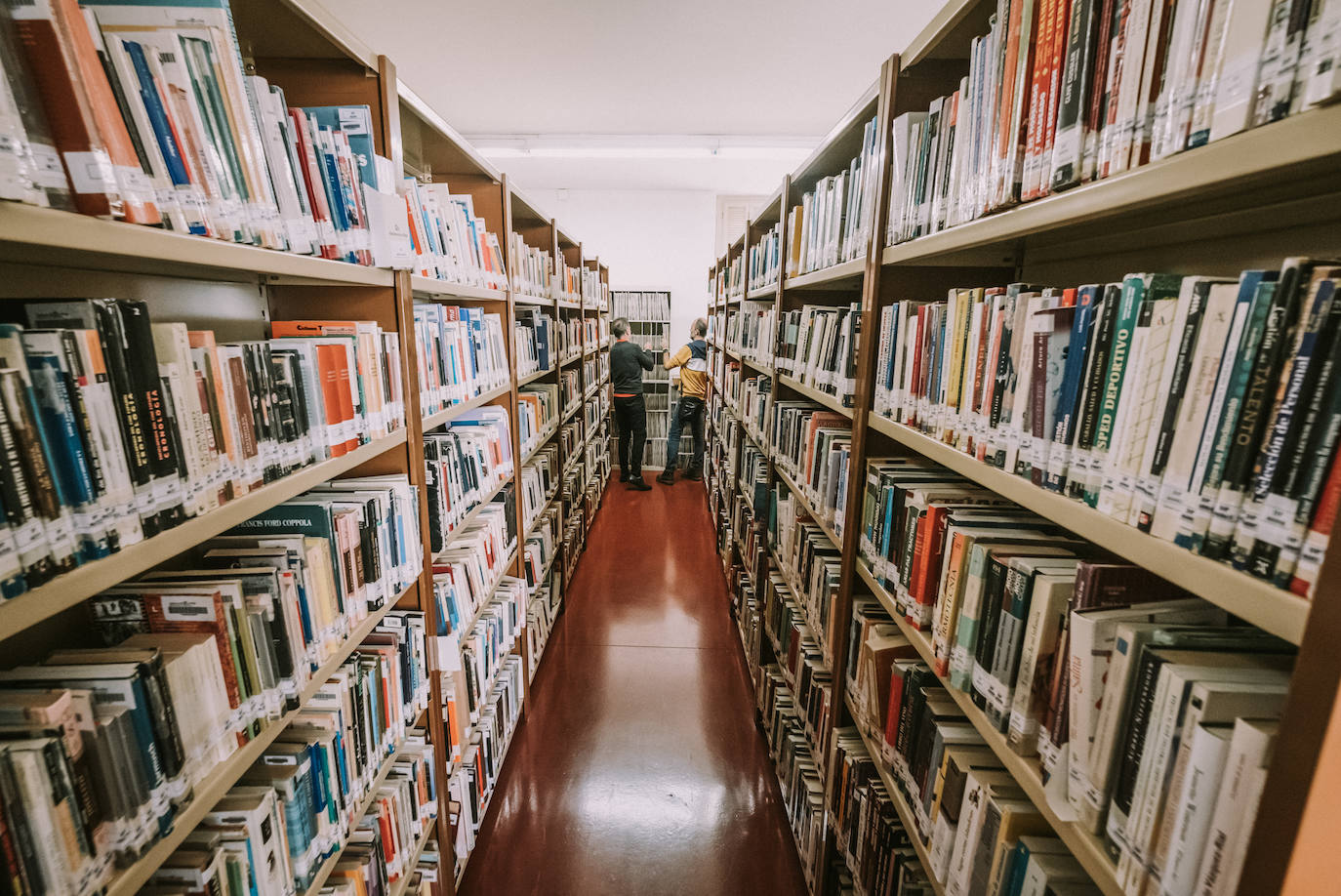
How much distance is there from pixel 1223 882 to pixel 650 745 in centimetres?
232

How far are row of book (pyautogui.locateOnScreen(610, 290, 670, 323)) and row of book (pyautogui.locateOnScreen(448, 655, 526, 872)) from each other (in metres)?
5.24

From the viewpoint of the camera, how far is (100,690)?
71 centimetres

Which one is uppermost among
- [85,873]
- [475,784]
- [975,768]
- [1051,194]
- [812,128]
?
[812,128]

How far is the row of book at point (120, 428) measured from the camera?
0.60 metres

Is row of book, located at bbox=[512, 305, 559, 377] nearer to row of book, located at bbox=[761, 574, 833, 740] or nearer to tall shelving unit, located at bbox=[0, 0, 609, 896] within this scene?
tall shelving unit, located at bbox=[0, 0, 609, 896]

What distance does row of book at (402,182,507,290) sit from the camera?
1.64 meters

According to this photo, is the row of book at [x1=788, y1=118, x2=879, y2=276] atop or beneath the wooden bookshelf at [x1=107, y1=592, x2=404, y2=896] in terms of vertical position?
atop

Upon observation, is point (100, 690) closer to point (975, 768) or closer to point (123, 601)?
point (123, 601)

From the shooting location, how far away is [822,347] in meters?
2.04

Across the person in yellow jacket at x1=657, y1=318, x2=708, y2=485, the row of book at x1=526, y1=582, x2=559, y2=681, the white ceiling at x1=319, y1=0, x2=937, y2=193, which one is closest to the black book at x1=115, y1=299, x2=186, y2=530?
the row of book at x1=526, y1=582, x2=559, y2=681

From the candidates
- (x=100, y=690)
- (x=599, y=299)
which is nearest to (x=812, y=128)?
(x=599, y=299)

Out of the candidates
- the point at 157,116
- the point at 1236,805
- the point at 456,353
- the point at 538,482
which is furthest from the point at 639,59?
the point at 1236,805

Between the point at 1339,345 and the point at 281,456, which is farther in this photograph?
the point at 281,456

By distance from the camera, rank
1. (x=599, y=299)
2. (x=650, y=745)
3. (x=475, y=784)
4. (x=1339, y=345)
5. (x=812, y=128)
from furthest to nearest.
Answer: (x=599, y=299) < (x=812, y=128) < (x=650, y=745) < (x=475, y=784) < (x=1339, y=345)
